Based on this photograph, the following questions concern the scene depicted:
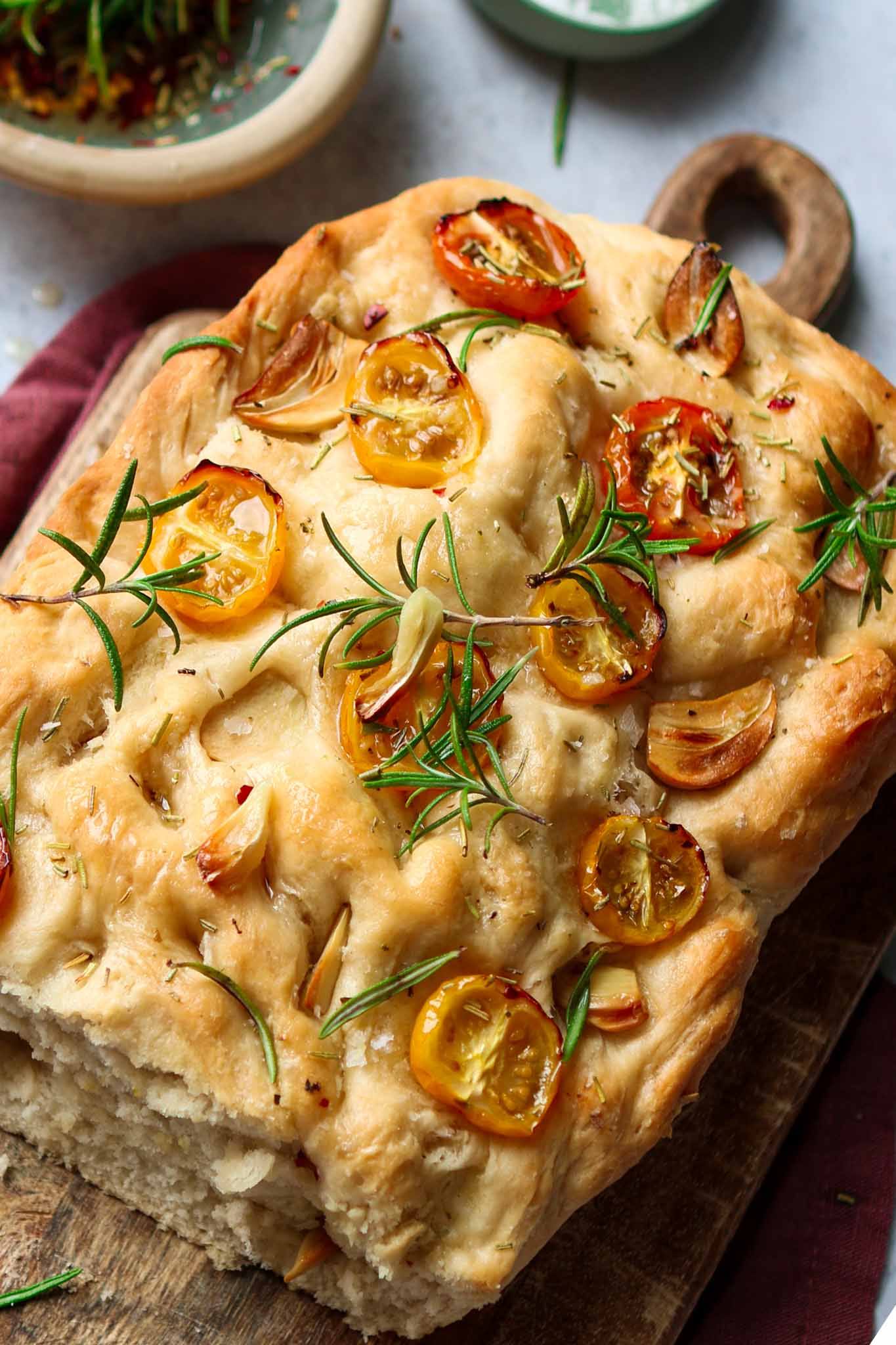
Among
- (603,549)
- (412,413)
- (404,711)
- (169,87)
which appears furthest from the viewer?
(169,87)

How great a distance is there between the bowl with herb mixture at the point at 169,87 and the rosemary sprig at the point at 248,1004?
8.48ft

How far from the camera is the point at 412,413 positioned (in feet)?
10.2

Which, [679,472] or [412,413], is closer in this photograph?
[412,413]

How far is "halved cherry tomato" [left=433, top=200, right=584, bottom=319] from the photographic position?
10.8 ft

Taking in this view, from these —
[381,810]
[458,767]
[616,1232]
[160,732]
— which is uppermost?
[160,732]

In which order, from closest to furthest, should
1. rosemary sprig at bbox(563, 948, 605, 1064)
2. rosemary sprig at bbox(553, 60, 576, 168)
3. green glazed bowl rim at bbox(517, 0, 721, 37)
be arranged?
rosemary sprig at bbox(563, 948, 605, 1064) → green glazed bowl rim at bbox(517, 0, 721, 37) → rosemary sprig at bbox(553, 60, 576, 168)

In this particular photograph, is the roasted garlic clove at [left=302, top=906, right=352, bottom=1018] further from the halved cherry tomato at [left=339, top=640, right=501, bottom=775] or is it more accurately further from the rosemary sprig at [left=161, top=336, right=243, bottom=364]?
the rosemary sprig at [left=161, top=336, right=243, bottom=364]

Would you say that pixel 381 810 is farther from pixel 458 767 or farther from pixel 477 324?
pixel 477 324

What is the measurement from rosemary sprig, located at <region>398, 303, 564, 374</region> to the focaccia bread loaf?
0.08ft

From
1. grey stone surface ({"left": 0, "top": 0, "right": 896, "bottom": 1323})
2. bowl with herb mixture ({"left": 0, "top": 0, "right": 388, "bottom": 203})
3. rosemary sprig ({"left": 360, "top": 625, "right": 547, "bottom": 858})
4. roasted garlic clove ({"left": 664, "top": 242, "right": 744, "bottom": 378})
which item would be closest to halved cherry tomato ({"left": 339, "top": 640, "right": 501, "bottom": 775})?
rosemary sprig ({"left": 360, "top": 625, "right": 547, "bottom": 858})

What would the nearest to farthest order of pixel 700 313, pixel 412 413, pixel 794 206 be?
pixel 412 413 → pixel 700 313 → pixel 794 206

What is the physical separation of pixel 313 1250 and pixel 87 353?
9.31 feet

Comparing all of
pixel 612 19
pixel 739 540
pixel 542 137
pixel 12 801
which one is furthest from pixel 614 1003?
pixel 612 19

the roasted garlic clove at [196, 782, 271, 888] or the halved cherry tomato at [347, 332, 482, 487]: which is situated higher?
the halved cherry tomato at [347, 332, 482, 487]
